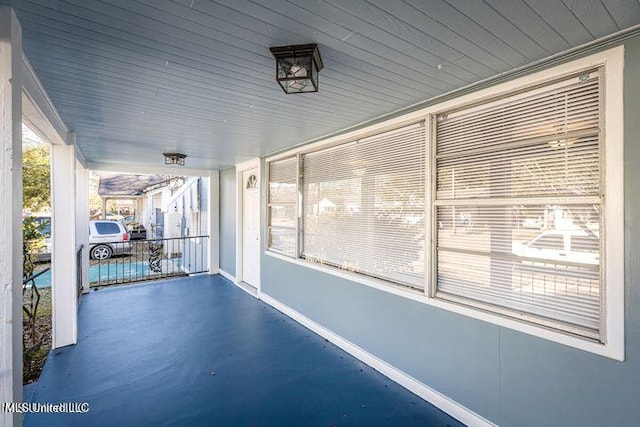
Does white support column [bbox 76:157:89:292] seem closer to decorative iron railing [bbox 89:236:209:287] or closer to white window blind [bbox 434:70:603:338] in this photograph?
decorative iron railing [bbox 89:236:209:287]

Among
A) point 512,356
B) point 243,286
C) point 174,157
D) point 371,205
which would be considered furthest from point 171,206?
Answer: point 512,356

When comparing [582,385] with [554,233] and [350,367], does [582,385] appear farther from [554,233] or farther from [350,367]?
[350,367]

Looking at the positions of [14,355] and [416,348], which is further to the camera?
[416,348]

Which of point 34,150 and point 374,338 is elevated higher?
point 34,150

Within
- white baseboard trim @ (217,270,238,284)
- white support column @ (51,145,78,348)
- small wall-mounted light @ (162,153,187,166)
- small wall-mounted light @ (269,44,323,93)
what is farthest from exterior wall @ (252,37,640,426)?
white baseboard trim @ (217,270,238,284)

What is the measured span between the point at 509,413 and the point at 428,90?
2.24 m

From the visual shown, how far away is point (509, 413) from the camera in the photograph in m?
1.96

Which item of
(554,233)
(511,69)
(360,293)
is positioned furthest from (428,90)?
(360,293)

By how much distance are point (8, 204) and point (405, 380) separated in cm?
288

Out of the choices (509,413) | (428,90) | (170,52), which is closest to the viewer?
(170,52)

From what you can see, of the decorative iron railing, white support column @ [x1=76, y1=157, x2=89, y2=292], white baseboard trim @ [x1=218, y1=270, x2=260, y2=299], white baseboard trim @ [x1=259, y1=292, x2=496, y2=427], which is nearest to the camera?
white baseboard trim @ [x1=259, y1=292, x2=496, y2=427]

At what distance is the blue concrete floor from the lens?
2.25 metres

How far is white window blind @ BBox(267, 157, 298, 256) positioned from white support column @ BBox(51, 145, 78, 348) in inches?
96.6

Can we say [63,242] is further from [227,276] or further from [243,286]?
[227,276]
